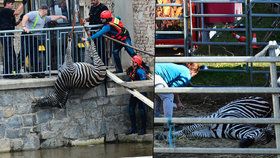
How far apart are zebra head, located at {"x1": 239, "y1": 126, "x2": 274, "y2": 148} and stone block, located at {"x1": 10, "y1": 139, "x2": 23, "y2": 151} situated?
0.74 metres

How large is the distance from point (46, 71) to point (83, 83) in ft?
0.44

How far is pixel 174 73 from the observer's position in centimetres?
294

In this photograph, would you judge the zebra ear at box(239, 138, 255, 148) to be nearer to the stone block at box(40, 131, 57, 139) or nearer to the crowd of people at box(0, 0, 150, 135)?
the crowd of people at box(0, 0, 150, 135)

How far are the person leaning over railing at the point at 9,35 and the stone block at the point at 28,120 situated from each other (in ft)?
0.48

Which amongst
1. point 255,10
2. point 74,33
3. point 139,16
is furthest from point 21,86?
point 255,10

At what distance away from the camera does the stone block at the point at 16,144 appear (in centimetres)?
304

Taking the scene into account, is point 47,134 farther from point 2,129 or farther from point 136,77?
point 136,77

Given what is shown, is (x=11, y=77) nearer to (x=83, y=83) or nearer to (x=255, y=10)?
(x=83, y=83)

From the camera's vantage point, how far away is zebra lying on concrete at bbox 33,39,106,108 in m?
3.07

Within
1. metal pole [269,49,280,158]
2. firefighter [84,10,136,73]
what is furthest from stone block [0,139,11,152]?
metal pole [269,49,280,158]

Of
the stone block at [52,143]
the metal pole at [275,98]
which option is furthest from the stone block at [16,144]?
the metal pole at [275,98]

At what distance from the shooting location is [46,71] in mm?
3104

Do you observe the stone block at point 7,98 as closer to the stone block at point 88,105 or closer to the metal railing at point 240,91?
the stone block at point 88,105

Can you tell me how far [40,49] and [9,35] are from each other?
13 centimetres
